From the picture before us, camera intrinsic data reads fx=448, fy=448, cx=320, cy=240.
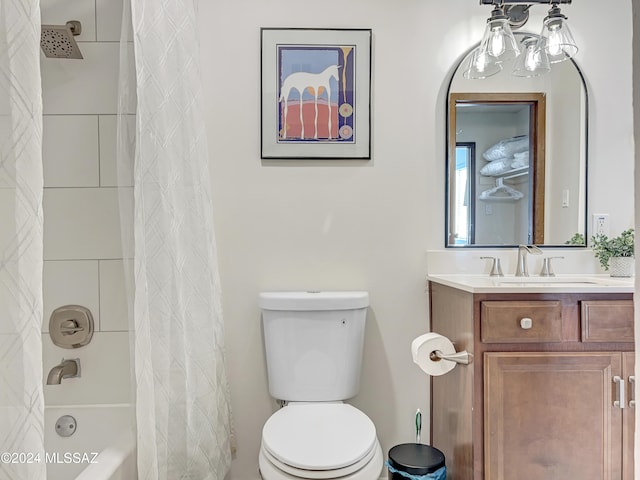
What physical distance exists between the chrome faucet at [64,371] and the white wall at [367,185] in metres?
0.57

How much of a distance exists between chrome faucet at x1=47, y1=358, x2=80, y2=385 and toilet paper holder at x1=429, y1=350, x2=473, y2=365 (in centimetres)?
127

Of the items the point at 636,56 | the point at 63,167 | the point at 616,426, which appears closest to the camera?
the point at 636,56

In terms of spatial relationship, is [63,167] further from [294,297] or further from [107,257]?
[294,297]

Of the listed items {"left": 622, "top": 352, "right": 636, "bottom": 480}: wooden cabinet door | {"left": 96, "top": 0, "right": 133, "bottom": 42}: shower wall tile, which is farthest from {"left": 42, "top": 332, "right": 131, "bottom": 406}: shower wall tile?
{"left": 622, "top": 352, "right": 636, "bottom": 480}: wooden cabinet door

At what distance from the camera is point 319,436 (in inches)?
54.5

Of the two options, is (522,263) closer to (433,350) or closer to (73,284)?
(433,350)

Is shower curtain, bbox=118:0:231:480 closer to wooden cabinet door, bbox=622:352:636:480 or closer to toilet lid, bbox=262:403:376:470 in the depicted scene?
toilet lid, bbox=262:403:376:470

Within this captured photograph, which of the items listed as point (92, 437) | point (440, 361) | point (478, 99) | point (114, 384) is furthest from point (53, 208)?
point (478, 99)

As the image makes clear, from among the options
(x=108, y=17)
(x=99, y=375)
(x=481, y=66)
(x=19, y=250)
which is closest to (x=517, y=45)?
(x=481, y=66)

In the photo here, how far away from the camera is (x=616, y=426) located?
139 centimetres

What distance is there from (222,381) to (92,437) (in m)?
0.47

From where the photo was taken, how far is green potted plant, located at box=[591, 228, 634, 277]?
177 cm

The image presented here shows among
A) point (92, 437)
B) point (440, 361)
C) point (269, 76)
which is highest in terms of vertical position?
point (269, 76)

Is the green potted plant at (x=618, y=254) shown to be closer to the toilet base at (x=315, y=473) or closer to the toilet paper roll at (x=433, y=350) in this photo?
the toilet paper roll at (x=433, y=350)
